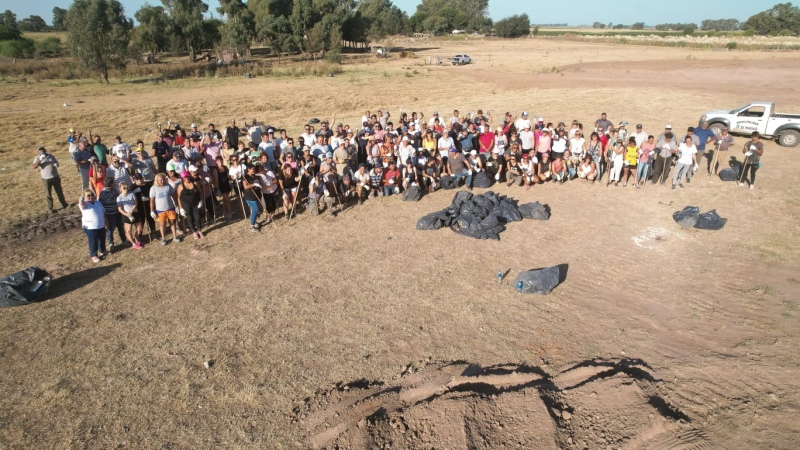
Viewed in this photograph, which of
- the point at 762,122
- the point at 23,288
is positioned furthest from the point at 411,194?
the point at 762,122

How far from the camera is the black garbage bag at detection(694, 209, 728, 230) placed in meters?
10.1

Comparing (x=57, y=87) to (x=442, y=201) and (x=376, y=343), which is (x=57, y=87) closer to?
(x=442, y=201)

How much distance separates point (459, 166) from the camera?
12.7 meters

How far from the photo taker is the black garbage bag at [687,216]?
10.2 meters

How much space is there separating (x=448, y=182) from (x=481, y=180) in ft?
2.97

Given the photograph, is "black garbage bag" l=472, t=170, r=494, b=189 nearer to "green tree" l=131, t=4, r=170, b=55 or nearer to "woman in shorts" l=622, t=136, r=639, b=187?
"woman in shorts" l=622, t=136, r=639, b=187

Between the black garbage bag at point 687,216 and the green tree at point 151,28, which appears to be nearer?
the black garbage bag at point 687,216

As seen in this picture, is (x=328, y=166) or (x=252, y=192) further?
(x=328, y=166)

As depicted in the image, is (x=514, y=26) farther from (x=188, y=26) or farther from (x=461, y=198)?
(x=461, y=198)

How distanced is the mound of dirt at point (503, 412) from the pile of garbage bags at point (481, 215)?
169 inches

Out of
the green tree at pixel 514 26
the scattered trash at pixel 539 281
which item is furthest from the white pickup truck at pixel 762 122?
the green tree at pixel 514 26

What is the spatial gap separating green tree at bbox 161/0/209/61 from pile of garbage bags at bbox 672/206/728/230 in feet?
190

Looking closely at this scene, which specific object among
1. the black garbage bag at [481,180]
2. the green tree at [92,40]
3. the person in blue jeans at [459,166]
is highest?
the green tree at [92,40]

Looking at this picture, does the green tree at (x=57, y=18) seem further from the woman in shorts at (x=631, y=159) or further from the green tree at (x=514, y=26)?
the woman in shorts at (x=631, y=159)
